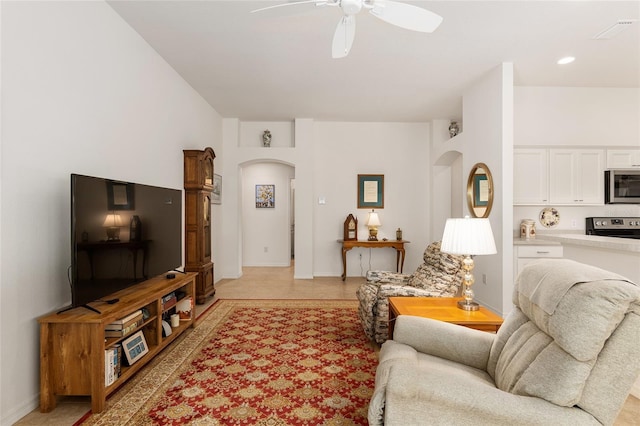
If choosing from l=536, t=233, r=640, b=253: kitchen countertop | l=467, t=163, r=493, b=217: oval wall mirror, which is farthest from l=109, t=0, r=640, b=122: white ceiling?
l=536, t=233, r=640, b=253: kitchen countertop

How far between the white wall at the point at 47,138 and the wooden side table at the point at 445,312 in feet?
7.68

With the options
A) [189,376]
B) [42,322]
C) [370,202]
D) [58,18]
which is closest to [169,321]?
[189,376]

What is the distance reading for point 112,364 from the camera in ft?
6.83

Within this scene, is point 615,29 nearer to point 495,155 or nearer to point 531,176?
point 495,155

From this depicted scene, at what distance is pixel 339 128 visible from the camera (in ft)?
20.1

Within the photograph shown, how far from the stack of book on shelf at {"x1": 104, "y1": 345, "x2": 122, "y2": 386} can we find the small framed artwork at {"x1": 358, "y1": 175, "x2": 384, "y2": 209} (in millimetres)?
4607

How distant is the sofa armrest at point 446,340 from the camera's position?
1696 millimetres

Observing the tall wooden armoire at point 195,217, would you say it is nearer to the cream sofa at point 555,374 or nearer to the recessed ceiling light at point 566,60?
the cream sofa at point 555,374

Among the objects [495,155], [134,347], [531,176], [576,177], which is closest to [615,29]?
[495,155]

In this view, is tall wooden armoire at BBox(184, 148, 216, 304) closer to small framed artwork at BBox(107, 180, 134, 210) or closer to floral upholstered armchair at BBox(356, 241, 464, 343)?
small framed artwork at BBox(107, 180, 134, 210)

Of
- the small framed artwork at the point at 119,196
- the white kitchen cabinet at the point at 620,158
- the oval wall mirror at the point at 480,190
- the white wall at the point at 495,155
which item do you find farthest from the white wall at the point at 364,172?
the small framed artwork at the point at 119,196

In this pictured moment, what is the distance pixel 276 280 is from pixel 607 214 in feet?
16.4

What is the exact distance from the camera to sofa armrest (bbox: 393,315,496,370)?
1.70m

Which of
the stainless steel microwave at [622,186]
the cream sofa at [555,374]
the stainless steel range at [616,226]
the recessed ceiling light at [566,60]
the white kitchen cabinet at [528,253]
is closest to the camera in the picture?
the cream sofa at [555,374]
